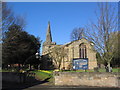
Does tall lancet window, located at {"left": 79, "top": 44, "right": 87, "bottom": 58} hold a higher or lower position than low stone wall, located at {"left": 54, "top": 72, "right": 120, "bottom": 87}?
higher

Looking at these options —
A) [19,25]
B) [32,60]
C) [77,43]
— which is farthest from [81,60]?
[77,43]

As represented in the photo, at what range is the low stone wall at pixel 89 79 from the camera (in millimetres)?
13133

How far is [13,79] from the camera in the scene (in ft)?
56.7

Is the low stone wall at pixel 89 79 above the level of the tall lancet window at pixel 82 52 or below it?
below

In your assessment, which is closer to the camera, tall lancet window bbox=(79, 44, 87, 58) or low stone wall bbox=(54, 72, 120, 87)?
low stone wall bbox=(54, 72, 120, 87)

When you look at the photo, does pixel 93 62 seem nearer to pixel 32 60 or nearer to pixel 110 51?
pixel 32 60

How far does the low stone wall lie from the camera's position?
1313 cm

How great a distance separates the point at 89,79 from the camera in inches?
531

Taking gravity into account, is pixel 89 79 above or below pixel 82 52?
below

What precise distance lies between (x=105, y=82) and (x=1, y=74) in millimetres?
12961

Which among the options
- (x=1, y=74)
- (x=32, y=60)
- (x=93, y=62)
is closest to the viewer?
(x=1, y=74)

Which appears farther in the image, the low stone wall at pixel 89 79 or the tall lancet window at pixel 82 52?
the tall lancet window at pixel 82 52

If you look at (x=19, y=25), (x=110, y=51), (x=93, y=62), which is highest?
(x=19, y=25)

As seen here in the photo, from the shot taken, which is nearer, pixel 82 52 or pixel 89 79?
pixel 89 79
